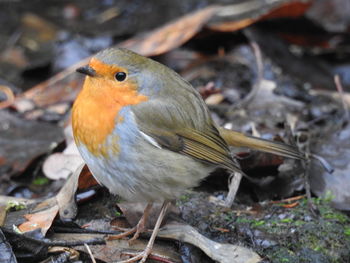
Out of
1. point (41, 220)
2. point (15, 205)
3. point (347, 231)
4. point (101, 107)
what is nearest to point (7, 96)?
point (15, 205)

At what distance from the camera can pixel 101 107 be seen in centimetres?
320

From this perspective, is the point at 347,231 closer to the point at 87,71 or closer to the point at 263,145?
the point at 263,145

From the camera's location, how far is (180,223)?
3467 millimetres

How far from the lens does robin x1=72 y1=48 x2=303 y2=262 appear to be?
3.17 meters

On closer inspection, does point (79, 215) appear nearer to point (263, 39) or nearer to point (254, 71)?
point (254, 71)

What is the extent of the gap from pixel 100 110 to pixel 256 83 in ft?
7.31

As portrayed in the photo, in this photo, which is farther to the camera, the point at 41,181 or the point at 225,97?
the point at 225,97

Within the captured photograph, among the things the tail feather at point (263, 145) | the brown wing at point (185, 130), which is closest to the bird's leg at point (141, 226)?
the brown wing at point (185, 130)

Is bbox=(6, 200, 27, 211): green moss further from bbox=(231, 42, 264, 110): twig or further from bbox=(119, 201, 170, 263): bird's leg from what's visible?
bbox=(231, 42, 264, 110): twig

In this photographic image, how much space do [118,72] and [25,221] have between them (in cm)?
96

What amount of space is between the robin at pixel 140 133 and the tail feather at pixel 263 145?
248 mm

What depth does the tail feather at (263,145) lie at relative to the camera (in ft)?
12.2

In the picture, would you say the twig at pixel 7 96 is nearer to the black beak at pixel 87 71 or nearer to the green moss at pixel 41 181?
the green moss at pixel 41 181

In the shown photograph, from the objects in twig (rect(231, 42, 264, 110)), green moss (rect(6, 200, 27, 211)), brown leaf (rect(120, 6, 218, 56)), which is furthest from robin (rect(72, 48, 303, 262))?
brown leaf (rect(120, 6, 218, 56))
